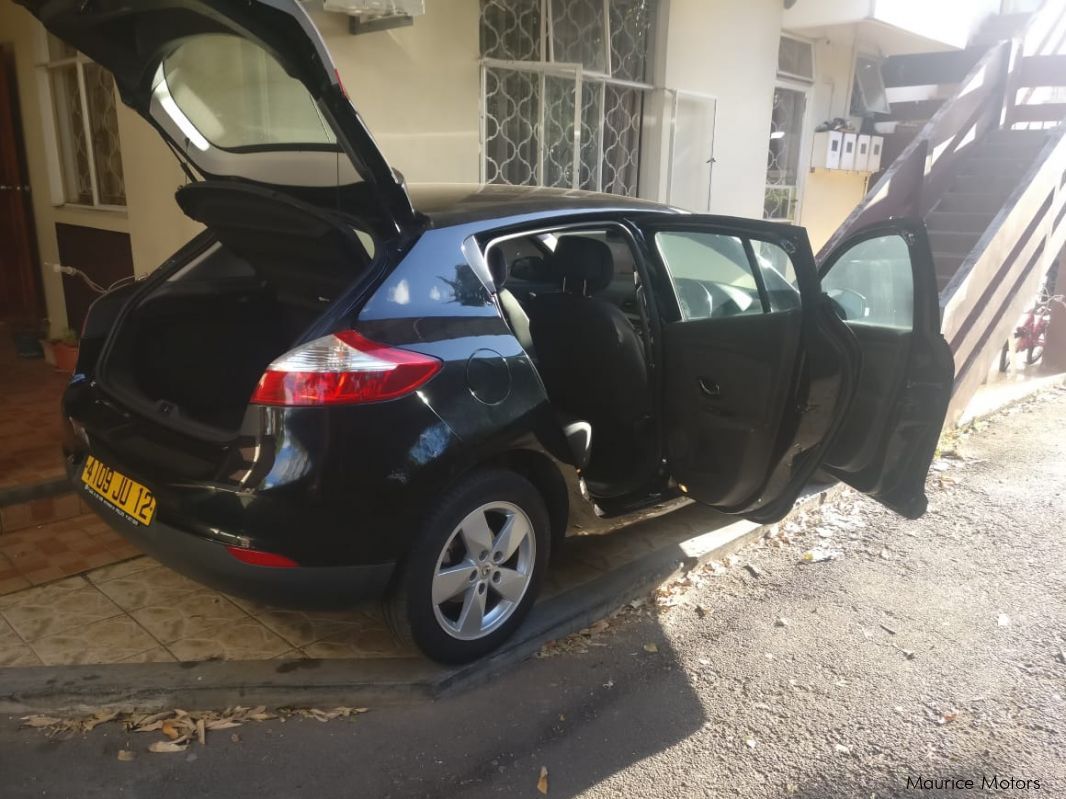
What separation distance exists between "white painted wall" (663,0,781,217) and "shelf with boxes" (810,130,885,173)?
127 centimetres

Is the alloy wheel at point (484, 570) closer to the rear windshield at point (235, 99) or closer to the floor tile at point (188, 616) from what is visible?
the floor tile at point (188, 616)

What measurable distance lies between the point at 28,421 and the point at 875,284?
4.66m

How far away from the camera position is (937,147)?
25.6ft

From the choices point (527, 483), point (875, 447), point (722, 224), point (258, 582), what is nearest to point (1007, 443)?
point (875, 447)

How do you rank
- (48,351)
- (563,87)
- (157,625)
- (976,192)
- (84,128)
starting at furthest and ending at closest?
(976,192) < (563,87) < (48,351) < (84,128) < (157,625)

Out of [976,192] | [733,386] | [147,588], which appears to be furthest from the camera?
[976,192]

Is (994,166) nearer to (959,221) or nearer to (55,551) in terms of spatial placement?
(959,221)

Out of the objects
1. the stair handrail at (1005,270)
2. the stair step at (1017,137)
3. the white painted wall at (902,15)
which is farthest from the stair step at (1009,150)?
the white painted wall at (902,15)

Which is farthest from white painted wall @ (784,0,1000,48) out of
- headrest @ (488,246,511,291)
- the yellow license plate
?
the yellow license plate

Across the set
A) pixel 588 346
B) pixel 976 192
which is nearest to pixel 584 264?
pixel 588 346

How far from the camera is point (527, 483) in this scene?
292cm

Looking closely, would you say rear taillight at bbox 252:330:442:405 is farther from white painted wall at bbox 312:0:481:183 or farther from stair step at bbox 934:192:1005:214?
stair step at bbox 934:192:1005:214

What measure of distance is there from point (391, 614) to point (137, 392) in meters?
1.21

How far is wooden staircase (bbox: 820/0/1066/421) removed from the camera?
6035mm
